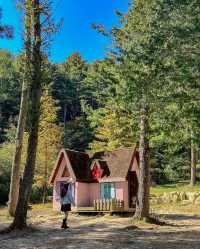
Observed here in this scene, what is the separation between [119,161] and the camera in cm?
3522

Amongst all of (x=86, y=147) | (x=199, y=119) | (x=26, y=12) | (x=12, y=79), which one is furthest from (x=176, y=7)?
(x=12, y=79)

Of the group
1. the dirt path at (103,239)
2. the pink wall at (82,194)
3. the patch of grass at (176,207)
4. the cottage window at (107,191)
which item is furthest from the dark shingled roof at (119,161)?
the dirt path at (103,239)

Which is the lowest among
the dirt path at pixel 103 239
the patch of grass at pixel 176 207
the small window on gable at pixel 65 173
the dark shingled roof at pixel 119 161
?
the dirt path at pixel 103 239

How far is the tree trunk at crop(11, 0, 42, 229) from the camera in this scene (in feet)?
62.2

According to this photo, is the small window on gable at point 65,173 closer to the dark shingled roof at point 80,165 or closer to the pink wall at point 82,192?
the pink wall at point 82,192

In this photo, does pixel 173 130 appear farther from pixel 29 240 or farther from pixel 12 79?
pixel 12 79

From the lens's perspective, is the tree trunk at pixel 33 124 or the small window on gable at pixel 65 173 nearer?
the tree trunk at pixel 33 124

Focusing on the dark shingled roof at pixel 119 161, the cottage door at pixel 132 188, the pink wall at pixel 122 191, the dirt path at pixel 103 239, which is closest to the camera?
the dirt path at pixel 103 239

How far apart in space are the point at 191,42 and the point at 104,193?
71.3 ft

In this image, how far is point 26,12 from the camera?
2050cm

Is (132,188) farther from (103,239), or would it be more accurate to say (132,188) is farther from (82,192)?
(103,239)

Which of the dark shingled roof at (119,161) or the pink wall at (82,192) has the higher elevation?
the dark shingled roof at (119,161)

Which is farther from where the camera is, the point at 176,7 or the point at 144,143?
the point at 144,143

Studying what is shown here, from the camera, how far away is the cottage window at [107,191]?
34281mm
